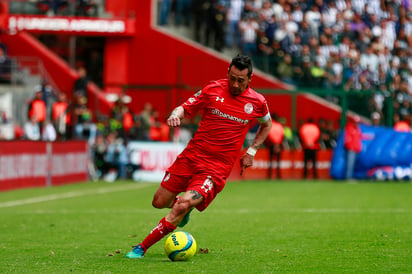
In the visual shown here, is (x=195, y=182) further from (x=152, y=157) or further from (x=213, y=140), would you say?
(x=152, y=157)

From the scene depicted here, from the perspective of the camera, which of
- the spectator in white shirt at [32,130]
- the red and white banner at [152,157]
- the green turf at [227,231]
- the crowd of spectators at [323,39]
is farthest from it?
the crowd of spectators at [323,39]

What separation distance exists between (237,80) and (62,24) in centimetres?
2630

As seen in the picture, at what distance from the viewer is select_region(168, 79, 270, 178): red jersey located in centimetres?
1019

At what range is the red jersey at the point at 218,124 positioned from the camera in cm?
1019

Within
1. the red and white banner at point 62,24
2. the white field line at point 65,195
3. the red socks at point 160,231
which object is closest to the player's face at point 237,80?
→ the red socks at point 160,231

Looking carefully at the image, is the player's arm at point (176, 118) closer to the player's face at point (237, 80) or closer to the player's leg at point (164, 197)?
the player's face at point (237, 80)

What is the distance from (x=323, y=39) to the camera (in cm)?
3356

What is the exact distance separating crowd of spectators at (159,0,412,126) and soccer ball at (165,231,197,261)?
70.9ft

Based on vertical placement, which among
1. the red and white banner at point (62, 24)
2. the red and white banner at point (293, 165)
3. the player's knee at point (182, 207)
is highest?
the player's knee at point (182, 207)

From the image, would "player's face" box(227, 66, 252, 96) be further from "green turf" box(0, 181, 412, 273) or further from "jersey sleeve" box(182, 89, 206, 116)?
"green turf" box(0, 181, 412, 273)

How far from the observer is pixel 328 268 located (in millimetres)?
9133

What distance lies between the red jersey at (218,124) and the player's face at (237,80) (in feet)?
0.39

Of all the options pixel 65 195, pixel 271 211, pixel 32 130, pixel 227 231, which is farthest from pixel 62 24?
pixel 227 231

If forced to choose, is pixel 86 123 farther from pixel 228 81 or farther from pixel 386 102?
pixel 228 81
